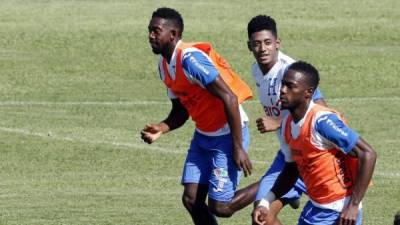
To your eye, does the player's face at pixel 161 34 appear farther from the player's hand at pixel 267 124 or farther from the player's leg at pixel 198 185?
the player's hand at pixel 267 124

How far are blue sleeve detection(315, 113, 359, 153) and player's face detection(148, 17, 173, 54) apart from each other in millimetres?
2587

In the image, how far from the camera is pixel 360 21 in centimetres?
2892

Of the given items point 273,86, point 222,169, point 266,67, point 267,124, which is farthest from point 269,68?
point 222,169

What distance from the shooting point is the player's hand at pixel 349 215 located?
1035cm

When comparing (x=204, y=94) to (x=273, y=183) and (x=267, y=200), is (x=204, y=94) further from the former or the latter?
(x=267, y=200)

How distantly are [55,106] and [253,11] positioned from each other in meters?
8.23

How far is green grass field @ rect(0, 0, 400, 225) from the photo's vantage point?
1582 cm

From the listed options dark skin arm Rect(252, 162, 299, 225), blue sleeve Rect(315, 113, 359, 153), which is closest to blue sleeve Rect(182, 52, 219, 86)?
dark skin arm Rect(252, 162, 299, 225)

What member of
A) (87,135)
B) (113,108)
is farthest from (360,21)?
(87,135)

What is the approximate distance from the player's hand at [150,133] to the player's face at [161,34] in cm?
70

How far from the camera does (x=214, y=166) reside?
1288 centimetres

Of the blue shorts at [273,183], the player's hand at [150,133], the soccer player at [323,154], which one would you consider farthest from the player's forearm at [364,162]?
the player's hand at [150,133]

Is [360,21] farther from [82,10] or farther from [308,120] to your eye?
[308,120]

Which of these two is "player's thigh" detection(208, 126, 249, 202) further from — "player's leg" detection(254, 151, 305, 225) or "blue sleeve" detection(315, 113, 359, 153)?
"blue sleeve" detection(315, 113, 359, 153)
